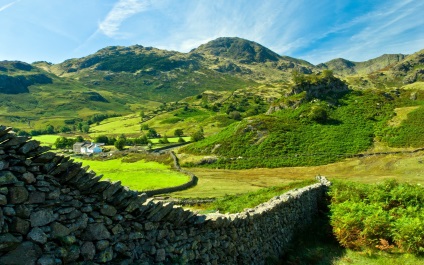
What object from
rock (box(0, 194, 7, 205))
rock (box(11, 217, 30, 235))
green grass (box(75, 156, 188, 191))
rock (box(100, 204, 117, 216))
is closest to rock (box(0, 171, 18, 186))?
rock (box(0, 194, 7, 205))

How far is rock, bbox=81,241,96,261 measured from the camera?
264 inches

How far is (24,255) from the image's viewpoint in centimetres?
576

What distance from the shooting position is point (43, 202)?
241 inches

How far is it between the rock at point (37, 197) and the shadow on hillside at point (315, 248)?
11.7 metres

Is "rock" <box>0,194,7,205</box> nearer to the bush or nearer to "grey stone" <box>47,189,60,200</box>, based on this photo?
"grey stone" <box>47,189,60,200</box>

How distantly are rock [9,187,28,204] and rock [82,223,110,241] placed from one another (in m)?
1.51

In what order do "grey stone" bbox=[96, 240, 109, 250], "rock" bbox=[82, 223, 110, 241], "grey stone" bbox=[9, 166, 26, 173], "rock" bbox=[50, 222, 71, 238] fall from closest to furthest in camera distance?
1. "grey stone" bbox=[9, 166, 26, 173]
2. "rock" bbox=[50, 222, 71, 238]
3. "rock" bbox=[82, 223, 110, 241]
4. "grey stone" bbox=[96, 240, 109, 250]

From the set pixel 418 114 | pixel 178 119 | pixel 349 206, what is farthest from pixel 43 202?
pixel 178 119

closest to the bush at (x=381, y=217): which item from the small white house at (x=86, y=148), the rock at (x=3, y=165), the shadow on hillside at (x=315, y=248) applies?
the shadow on hillside at (x=315, y=248)

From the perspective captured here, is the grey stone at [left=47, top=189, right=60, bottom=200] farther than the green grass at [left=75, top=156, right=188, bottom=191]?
No

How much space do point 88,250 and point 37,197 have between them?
64.3 inches

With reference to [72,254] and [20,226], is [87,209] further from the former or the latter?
[20,226]

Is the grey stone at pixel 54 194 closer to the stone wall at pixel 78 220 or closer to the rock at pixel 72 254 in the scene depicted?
the stone wall at pixel 78 220

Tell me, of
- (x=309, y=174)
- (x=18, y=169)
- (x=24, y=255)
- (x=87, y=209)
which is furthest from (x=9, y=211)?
(x=309, y=174)
